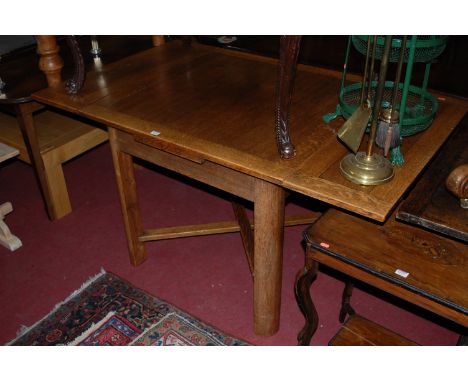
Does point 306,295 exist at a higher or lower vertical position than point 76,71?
lower

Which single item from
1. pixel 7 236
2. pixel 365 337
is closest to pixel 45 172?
pixel 7 236

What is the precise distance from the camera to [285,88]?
148cm

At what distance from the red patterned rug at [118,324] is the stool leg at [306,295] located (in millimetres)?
291

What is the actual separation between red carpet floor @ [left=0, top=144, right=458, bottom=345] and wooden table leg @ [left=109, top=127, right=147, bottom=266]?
11cm

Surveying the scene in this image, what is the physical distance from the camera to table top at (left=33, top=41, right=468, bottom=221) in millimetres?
1498

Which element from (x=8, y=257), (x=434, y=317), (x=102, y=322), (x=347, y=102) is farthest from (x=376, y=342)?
A: (x=8, y=257)

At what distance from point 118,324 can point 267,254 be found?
32.9 inches

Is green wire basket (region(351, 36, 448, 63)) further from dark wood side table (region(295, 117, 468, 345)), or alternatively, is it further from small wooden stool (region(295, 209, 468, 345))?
small wooden stool (region(295, 209, 468, 345))

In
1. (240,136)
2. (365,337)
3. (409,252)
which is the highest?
(240,136)

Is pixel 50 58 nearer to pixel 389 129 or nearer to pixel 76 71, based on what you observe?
pixel 76 71

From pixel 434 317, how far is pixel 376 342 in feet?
1.85

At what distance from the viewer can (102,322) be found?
2221 millimetres
